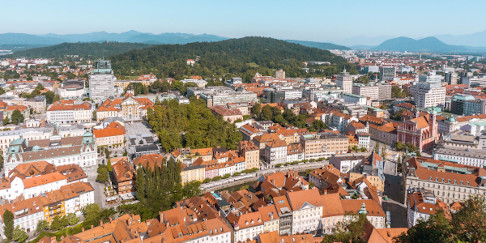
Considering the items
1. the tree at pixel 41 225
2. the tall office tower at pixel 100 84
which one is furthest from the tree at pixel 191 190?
the tall office tower at pixel 100 84

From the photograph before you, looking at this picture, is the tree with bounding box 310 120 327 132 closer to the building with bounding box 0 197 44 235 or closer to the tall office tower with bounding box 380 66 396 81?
the building with bounding box 0 197 44 235

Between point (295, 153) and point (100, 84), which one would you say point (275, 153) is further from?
point (100, 84)

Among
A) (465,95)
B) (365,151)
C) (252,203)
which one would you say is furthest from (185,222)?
(465,95)

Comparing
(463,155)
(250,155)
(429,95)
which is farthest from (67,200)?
(429,95)

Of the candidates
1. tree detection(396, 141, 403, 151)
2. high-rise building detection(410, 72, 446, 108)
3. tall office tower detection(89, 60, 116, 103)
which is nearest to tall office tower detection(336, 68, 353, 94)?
high-rise building detection(410, 72, 446, 108)

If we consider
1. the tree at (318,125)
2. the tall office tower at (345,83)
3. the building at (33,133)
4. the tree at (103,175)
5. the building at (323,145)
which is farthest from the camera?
the tall office tower at (345,83)

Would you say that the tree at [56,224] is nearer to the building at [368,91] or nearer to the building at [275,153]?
the building at [275,153]

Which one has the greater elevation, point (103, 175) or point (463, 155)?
point (463, 155)
